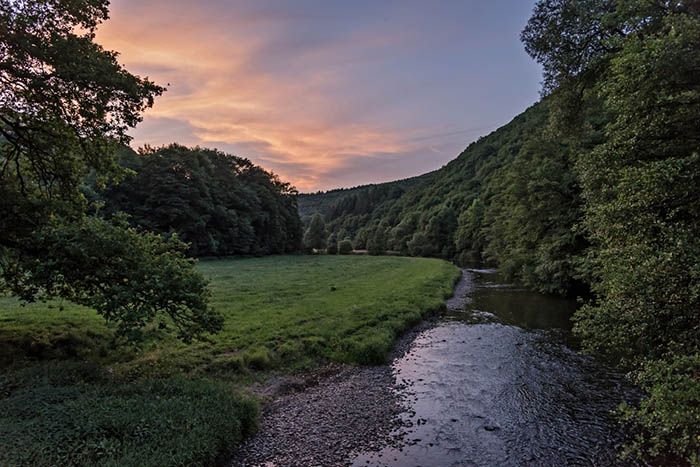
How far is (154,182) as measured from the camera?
5356cm

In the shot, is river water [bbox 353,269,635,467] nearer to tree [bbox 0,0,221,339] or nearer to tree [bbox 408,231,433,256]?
tree [bbox 0,0,221,339]

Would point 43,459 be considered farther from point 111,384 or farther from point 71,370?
point 71,370

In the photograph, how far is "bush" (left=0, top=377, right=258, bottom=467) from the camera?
19.2 ft

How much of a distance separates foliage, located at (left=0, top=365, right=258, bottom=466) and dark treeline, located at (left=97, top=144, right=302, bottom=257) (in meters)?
37.0

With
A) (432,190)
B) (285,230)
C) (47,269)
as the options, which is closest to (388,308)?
(47,269)

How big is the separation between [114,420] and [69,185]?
7358 millimetres

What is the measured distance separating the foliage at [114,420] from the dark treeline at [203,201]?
3705 centimetres

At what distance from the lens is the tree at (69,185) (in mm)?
8141

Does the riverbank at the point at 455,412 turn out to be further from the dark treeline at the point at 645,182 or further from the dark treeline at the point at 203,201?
the dark treeline at the point at 203,201

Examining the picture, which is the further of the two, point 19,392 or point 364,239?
point 364,239

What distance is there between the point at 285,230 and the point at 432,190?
81807 mm

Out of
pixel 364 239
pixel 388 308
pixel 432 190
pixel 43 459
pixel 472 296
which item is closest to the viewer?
pixel 43 459

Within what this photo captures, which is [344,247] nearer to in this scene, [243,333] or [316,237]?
[316,237]

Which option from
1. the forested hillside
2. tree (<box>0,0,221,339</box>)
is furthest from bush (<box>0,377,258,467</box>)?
the forested hillside
